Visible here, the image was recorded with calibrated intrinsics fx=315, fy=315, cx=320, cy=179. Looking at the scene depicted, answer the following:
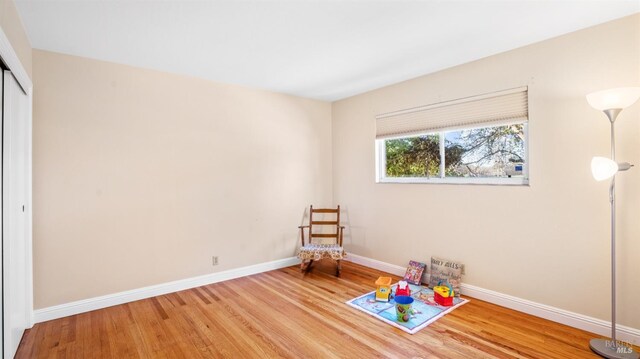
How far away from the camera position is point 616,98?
2.15m

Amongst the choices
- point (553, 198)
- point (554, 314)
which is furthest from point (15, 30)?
point (554, 314)

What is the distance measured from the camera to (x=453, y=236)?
11.3 feet

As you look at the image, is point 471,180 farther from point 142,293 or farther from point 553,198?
point 142,293

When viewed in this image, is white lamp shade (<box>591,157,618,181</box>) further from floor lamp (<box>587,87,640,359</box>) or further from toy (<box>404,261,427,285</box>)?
toy (<box>404,261,427,285</box>)

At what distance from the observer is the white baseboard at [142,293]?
2.88 metres

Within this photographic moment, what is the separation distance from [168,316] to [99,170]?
1.58 m

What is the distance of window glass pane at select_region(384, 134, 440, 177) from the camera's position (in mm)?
3783

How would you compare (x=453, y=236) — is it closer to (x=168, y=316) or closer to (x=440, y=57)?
(x=440, y=57)

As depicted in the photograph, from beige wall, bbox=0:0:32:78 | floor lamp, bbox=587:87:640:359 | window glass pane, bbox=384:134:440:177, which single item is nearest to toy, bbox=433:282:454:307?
floor lamp, bbox=587:87:640:359

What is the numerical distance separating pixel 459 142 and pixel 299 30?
2163mm

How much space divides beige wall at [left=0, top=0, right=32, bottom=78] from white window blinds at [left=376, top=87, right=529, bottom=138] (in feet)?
11.7

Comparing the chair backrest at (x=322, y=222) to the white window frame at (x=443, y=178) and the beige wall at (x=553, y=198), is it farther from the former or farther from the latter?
the beige wall at (x=553, y=198)

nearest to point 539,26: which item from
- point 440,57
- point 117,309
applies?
point 440,57

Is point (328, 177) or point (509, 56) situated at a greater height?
point (509, 56)
